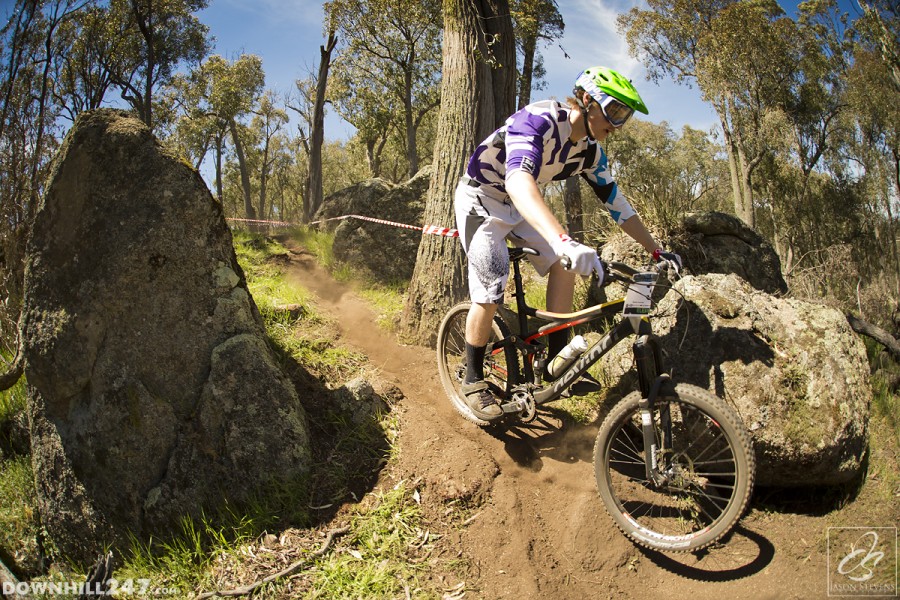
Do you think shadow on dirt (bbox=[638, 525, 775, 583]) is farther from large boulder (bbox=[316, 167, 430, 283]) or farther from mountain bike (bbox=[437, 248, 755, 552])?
large boulder (bbox=[316, 167, 430, 283])

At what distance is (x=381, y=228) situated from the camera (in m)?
8.19

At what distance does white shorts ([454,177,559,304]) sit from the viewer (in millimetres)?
3553

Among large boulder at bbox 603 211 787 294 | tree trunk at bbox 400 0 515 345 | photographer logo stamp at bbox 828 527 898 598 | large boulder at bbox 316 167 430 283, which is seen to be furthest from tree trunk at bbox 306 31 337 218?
photographer logo stamp at bbox 828 527 898 598

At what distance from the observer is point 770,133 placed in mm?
19094

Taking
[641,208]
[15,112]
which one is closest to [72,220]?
[15,112]

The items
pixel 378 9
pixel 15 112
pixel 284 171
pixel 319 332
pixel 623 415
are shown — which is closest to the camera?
pixel 623 415

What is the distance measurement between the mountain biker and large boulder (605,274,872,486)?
65 centimetres

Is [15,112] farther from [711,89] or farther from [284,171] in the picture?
[284,171]

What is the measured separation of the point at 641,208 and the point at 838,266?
4973 millimetres

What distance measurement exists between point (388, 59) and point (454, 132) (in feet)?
64.3

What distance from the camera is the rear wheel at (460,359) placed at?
13.1ft

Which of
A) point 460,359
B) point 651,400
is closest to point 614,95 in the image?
point 651,400

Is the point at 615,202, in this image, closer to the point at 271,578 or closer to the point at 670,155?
the point at 271,578

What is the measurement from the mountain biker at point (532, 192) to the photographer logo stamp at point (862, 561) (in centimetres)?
156
